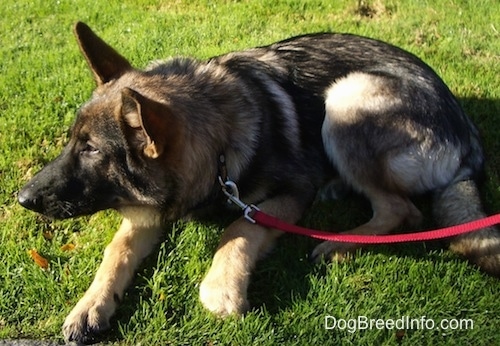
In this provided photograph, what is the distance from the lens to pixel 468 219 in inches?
137

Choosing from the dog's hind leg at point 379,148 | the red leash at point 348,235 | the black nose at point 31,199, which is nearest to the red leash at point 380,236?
the red leash at point 348,235

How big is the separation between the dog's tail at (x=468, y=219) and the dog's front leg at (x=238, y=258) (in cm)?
99

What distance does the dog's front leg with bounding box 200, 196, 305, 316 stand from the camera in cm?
→ 315

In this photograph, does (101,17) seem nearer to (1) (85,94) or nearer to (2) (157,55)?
(2) (157,55)

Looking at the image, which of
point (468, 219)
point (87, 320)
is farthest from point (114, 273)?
point (468, 219)

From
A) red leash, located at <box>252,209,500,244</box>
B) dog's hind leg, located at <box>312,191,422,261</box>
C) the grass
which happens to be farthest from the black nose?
dog's hind leg, located at <box>312,191,422,261</box>

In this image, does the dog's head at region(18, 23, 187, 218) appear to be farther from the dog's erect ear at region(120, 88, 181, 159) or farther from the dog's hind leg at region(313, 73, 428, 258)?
the dog's hind leg at region(313, 73, 428, 258)

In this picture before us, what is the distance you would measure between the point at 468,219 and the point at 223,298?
5.59 feet

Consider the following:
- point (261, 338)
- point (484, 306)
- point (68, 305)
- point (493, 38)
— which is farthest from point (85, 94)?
point (493, 38)

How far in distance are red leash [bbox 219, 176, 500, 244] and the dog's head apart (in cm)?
42

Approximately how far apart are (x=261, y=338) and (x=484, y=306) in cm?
141

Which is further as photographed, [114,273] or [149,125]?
[114,273]

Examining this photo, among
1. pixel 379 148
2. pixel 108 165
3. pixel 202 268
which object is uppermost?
pixel 108 165

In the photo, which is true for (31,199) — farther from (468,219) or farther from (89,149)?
(468,219)
